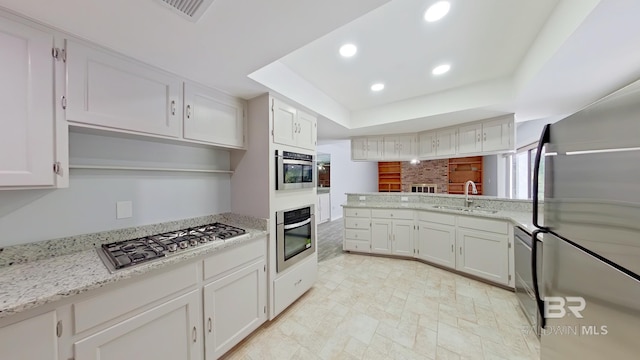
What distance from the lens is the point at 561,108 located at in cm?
260

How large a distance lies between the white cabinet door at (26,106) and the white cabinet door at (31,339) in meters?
0.68

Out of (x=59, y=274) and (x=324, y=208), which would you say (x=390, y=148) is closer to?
(x=324, y=208)

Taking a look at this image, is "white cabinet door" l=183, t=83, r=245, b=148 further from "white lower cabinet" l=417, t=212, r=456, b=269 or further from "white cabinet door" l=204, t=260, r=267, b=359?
"white lower cabinet" l=417, t=212, r=456, b=269

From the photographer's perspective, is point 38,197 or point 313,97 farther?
point 313,97

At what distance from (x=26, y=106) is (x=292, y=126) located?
171cm

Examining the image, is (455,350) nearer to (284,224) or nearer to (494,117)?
(284,224)

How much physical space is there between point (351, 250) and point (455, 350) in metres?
2.25

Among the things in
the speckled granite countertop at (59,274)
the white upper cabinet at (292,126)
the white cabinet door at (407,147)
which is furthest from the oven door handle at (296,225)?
the white cabinet door at (407,147)

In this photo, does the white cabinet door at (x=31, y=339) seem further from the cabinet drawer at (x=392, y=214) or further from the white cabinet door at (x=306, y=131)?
the cabinet drawer at (x=392, y=214)

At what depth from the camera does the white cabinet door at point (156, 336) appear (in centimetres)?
105

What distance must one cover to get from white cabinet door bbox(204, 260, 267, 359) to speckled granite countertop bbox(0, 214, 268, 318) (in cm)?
33

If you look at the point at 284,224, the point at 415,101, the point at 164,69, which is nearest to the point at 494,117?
the point at 415,101

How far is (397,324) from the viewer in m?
2.00

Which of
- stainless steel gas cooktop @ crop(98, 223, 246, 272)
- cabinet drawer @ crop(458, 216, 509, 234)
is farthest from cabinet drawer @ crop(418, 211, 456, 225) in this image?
stainless steel gas cooktop @ crop(98, 223, 246, 272)
